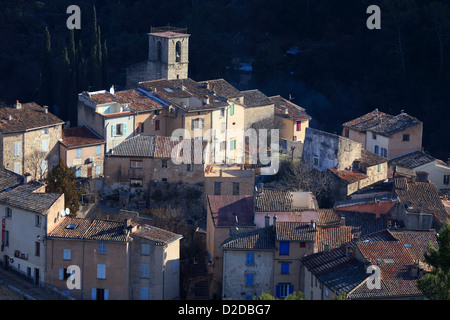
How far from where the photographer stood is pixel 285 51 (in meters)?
85.1

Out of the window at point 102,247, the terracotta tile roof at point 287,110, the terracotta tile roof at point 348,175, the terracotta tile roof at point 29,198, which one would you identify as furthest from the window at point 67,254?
the terracotta tile roof at point 287,110

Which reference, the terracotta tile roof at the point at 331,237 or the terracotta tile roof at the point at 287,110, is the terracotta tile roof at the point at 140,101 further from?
the terracotta tile roof at the point at 331,237

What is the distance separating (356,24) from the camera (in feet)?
283

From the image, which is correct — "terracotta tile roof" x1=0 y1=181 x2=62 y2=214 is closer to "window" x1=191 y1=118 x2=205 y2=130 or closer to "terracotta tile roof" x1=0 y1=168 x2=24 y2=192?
"terracotta tile roof" x1=0 y1=168 x2=24 y2=192

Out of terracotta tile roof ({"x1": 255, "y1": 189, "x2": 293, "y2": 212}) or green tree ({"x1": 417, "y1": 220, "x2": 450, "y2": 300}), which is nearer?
green tree ({"x1": 417, "y1": 220, "x2": 450, "y2": 300})

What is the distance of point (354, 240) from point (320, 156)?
39.8 ft

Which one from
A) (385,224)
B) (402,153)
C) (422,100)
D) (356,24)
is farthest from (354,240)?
(356,24)

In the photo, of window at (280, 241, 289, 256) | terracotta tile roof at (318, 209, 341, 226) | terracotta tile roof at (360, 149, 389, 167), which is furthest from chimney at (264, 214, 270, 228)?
terracotta tile roof at (360, 149, 389, 167)

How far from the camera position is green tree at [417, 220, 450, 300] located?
41.4m

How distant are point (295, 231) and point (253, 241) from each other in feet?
6.08

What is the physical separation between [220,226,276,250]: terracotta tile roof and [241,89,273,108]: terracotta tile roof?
1814 cm

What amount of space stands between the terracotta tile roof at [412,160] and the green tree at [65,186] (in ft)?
61.7
